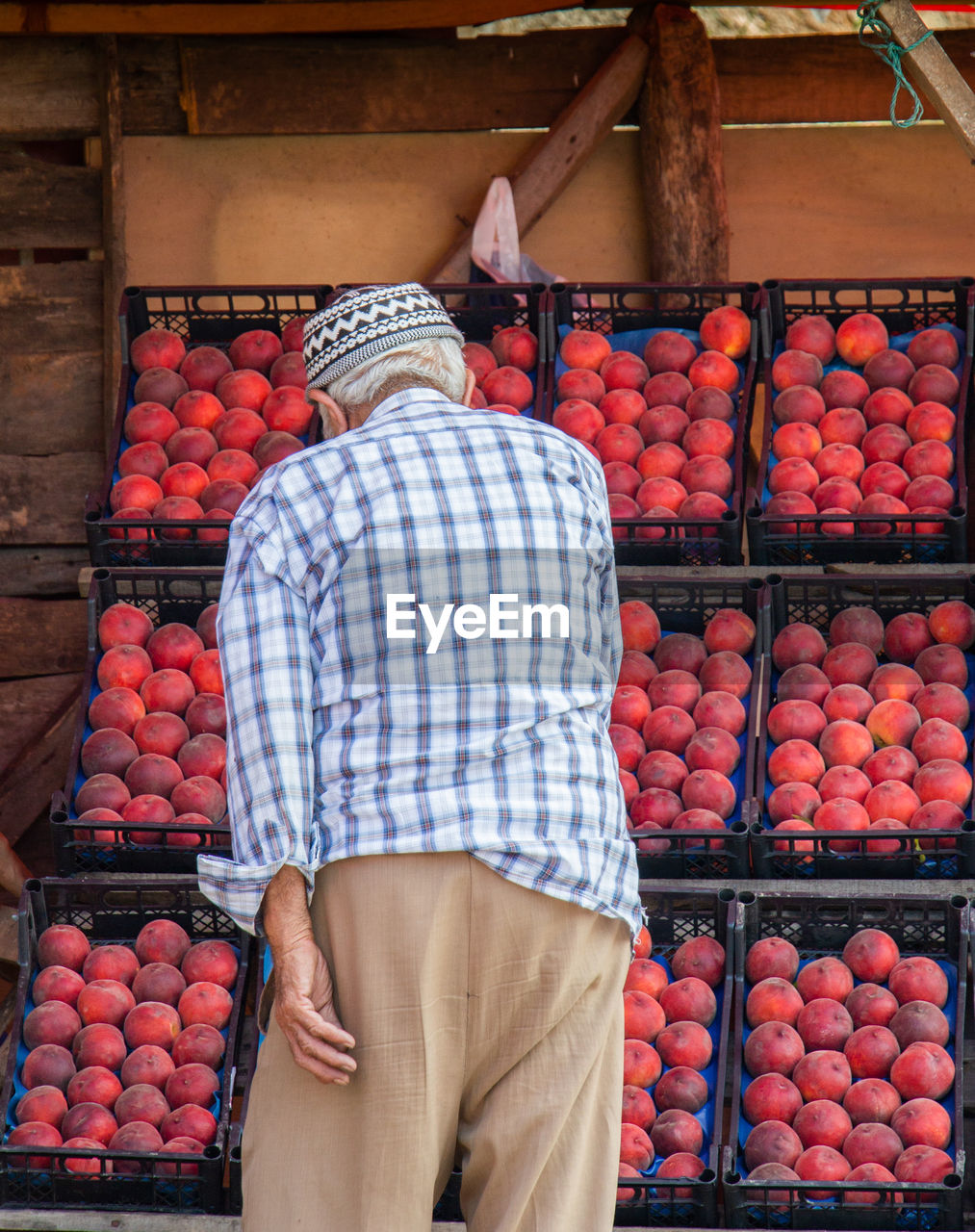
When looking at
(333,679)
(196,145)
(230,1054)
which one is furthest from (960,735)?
(196,145)

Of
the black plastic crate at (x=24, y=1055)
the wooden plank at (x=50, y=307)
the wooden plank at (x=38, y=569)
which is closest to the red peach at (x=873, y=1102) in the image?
the black plastic crate at (x=24, y=1055)

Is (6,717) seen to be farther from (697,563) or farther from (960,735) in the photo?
(960,735)

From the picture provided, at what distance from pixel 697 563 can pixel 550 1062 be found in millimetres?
1786

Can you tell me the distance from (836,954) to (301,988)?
147 centimetres

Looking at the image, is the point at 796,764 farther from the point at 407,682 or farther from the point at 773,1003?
the point at 407,682

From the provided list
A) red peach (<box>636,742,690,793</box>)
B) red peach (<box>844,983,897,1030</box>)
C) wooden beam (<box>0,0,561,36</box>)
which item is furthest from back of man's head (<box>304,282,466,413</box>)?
wooden beam (<box>0,0,561,36</box>)

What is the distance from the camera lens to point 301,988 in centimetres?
A: 163

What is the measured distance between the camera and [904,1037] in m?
2.62

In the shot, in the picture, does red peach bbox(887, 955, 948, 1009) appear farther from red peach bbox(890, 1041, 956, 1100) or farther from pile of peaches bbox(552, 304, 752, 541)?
pile of peaches bbox(552, 304, 752, 541)

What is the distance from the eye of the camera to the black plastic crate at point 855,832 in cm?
283

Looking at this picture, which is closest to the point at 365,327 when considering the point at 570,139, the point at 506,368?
the point at 506,368

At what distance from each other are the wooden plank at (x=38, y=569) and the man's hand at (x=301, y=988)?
9.52ft

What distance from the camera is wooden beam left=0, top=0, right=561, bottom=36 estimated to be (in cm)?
408

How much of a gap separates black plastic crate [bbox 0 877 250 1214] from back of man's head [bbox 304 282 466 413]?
4.38ft
